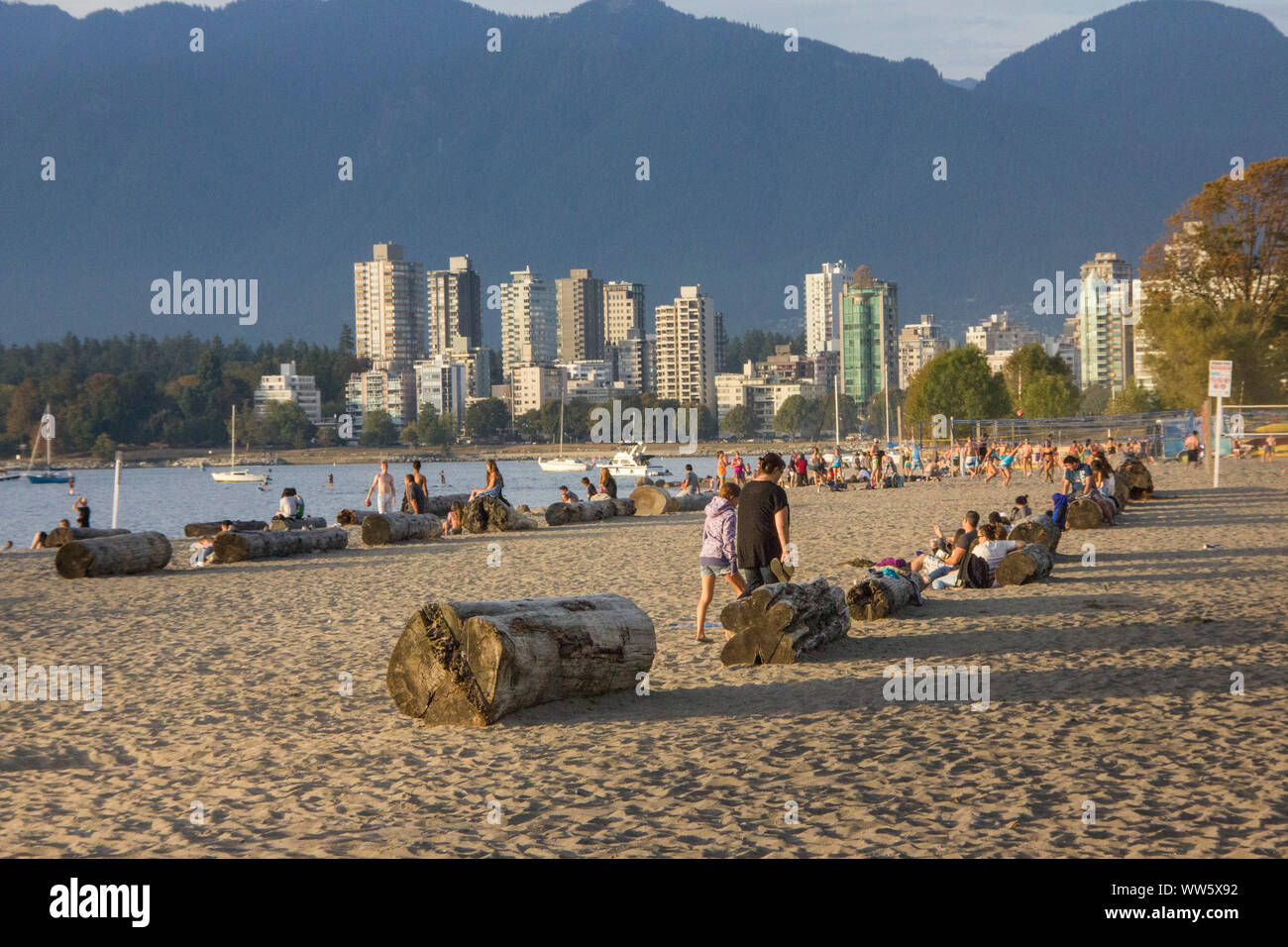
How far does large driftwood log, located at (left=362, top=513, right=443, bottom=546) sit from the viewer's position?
25.2 metres

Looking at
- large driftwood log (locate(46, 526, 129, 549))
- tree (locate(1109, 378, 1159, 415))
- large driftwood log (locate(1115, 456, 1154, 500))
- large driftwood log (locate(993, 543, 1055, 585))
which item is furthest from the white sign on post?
tree (locate(1109, 378, 1159, 415))

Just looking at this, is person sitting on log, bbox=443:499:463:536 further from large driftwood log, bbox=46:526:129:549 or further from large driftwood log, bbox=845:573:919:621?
large driftwood log, bbox=845:573:919:621

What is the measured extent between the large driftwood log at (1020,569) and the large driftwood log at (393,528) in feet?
46.0

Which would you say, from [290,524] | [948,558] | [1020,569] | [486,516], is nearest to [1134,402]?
[486,516]

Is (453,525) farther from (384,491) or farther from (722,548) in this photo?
(722,548)

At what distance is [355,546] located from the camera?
25.0 metres

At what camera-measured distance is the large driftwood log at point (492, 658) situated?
818 cm

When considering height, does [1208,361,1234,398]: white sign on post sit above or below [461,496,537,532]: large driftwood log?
above

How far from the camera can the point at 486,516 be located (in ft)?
90.9

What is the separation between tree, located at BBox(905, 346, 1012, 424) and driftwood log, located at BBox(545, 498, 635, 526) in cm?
6616

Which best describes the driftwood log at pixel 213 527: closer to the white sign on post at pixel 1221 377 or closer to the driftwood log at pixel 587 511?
the driftwood log at pixel 587 511
